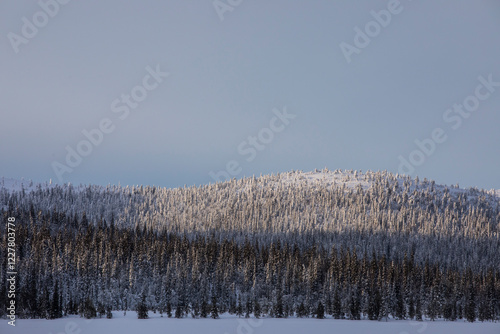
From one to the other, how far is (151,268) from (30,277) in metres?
26.4

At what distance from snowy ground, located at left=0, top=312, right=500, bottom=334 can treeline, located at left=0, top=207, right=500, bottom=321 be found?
542 centimetres

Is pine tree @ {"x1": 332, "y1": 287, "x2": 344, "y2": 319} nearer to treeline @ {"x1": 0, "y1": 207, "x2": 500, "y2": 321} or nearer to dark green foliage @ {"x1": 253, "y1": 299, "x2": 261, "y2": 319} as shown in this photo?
treeline @ {"x1": 0, "y1": 207, "x2": 500, "y2": 321}

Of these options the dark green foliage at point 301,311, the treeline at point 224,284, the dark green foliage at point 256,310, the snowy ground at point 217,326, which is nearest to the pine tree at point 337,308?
the treeline at point 224,284

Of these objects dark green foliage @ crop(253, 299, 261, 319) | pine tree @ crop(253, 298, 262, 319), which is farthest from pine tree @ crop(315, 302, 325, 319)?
dark green foliage @ crop(253, 299, 261, 319)

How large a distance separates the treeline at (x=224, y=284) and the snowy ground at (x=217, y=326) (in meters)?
5.42

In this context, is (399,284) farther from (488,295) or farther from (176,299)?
(176,299)

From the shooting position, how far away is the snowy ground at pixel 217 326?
68312 millimetres

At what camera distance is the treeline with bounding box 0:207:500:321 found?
305 feet

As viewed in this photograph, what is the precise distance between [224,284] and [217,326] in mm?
29073

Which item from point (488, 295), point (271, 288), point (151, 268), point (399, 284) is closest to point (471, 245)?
point (488, 295)

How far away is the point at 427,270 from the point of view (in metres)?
120

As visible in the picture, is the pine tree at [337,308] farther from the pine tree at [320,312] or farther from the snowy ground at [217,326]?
the snowy ground at [217,326]

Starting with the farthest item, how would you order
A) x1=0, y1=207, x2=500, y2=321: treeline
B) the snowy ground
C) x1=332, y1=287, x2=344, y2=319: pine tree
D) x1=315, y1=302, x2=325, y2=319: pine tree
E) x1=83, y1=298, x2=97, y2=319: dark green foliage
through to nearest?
x1=332, y1=287, x2=344, y2=319: pine tree
x1=315, y1=302, x2=325, y2=319: pine tree
x1=0, y1=207, x2=500, y2=321: treeline
x1=83, y1=298, x2=97, y2=319: dark green foliage
the snowy ground

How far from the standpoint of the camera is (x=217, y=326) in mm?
74562
